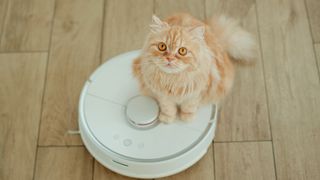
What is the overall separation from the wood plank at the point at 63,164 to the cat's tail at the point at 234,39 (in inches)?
25.9

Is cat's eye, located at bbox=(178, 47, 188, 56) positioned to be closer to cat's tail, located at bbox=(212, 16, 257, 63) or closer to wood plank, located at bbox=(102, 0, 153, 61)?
cat's tail, located at bbox=(212, 16, 257, 63)

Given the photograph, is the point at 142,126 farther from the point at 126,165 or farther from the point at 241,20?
the point at 241,20

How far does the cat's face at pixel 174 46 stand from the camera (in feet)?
3.36

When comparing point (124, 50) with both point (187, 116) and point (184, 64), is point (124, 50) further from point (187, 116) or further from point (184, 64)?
point (184, 64)

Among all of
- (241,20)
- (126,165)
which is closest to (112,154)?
(126,165)

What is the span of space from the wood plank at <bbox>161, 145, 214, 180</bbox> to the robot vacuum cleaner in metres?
0.06

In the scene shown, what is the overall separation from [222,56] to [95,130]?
1.61 ft

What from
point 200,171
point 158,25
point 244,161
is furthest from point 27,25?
point 244,161

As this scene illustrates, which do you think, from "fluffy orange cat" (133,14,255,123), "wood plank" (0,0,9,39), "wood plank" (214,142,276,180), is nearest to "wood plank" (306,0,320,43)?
"fluffy orange cat" (133,14,255,123)

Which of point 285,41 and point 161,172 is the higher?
point 285,41

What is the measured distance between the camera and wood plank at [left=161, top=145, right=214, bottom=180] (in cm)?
137

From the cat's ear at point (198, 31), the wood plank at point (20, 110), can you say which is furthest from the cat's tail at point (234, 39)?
the wood plank at point (20, 110)

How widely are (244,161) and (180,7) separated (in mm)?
730

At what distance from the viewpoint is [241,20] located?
1.67 metres
